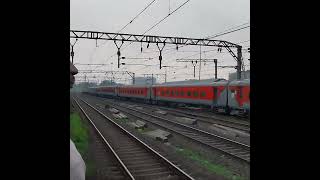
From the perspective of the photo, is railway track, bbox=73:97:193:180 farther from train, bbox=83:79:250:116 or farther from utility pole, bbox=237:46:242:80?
utility pole, bbox=237:46:242:80

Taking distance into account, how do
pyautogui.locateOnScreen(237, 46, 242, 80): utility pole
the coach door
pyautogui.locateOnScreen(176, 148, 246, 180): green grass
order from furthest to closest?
the coach door, pyautogui.locateOnScreen(237, 46, 242, 80): utility pole, pyautogui.locateOnScreen(176, 148, 246, 180): green grass

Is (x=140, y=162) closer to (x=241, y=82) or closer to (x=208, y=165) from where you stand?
(x=208, y=165)

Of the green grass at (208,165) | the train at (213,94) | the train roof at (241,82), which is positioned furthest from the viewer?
the train at (213,94)

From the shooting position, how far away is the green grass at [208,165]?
9.68 m

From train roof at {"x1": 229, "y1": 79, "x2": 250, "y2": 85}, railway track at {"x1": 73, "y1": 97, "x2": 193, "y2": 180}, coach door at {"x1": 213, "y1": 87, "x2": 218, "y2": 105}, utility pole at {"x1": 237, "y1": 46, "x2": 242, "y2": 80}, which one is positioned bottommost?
railway track at {"x1": 73, "y1": 97, "x2": 193, "y2": 180}

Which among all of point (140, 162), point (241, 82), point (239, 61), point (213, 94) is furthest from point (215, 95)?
point (140, 162)

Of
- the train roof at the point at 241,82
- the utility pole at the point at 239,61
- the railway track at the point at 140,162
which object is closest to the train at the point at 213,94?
the train roof at the point at 241,82

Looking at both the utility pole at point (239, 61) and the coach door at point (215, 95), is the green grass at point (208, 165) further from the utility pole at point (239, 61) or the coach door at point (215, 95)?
the utility pole at point (239, 61)

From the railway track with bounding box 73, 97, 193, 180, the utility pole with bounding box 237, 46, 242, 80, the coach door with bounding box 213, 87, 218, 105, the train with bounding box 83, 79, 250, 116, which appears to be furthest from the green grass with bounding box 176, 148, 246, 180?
the utility pole with bounding box 237, 46, 242, 80

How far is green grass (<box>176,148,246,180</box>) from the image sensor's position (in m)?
9.68
